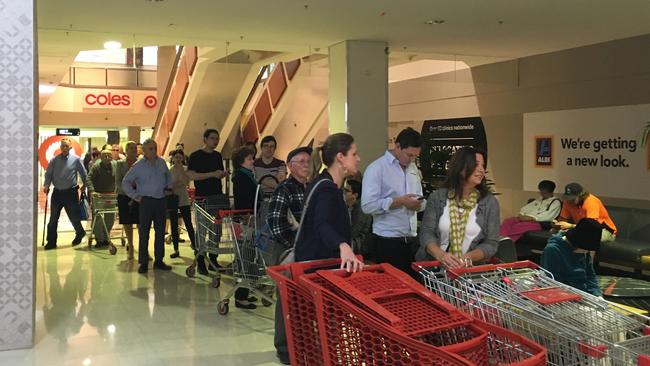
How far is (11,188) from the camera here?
4703 millimetres

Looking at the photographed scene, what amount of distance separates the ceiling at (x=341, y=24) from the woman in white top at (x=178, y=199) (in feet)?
5.83

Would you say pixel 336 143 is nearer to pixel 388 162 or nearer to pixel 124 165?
pixel 388 162

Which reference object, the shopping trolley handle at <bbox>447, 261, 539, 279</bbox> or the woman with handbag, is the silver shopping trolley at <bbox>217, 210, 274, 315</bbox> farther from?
the shopping trolley handle at <bbox>447, 261, 539, 279</bbox>

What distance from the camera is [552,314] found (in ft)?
8.15

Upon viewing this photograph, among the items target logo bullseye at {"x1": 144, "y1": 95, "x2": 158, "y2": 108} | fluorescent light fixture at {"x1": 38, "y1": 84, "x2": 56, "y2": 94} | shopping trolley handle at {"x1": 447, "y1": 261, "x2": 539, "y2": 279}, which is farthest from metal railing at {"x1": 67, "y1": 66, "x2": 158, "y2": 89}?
shopping trolley handle at {"x1": 447, "y1": 261, "x2": 539, "y2": 279}

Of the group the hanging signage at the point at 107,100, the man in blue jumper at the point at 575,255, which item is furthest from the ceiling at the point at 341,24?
the hanging signage at the point at 107,100

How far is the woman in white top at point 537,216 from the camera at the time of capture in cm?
888

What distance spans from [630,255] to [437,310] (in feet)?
20.7

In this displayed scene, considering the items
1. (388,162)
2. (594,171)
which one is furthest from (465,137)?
(388,162)

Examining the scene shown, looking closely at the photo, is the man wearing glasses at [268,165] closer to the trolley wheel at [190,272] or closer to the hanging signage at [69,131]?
Answer: the trolley wheel at [190,272]

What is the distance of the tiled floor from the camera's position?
187 inches

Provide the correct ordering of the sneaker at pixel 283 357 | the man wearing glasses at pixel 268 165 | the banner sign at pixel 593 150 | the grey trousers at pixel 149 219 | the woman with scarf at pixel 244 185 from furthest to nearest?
1. the banner sign at pixel 593 150
2. the grey trousers at pixel 149 219
3. the man wearing glasses at pixel 268 165
4. the woman with scarf at pixel 244 185
5. the sneaker at pixel 283 357

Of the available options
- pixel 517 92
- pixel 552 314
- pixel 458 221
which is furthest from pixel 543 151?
pixel 552 314

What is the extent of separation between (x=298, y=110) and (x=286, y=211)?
24.6ft
